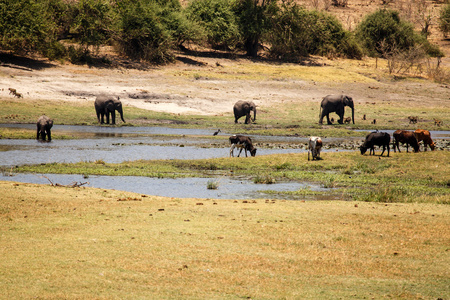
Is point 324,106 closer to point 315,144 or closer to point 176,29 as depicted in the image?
point 315,144

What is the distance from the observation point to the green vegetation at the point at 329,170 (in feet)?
62.7

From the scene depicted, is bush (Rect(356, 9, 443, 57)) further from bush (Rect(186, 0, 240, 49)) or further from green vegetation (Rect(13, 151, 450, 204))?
green vegetation (Rect(13, 151, 450, 204))

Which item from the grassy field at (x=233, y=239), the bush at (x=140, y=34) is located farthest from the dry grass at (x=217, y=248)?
the bush at (x=140, y=34)

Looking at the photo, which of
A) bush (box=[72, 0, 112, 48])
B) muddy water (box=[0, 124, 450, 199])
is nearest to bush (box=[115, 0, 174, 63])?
bush (box=[72, 0, 112, 48])

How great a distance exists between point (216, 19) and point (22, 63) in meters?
22.3

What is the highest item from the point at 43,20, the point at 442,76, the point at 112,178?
the point at 43,20

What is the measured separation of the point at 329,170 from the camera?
2245 cm

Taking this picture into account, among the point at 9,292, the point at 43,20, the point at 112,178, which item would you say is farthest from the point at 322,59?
→ the point at 9,292

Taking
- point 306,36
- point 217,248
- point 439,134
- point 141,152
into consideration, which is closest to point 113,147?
point 141,152

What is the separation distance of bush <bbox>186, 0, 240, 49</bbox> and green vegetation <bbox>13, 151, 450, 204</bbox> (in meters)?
39.0

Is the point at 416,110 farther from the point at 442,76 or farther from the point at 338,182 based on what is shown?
the point at 338,182

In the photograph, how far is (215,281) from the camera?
8.16 m

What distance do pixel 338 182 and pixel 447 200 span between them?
15.5ft

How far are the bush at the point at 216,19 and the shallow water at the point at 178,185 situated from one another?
140 feet
